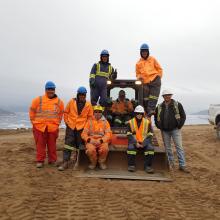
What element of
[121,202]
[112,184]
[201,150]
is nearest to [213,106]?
[201,150]

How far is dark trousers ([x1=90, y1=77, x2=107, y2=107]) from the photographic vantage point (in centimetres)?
938

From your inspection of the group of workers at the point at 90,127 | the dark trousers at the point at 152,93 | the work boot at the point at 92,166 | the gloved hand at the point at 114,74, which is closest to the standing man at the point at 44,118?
the group of workers at the point at 90,127

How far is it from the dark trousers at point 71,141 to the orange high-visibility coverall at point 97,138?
37cm

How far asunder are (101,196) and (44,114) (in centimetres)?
298

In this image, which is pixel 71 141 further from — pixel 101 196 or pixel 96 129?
pixel 101 196

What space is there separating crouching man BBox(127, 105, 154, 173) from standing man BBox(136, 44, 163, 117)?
1597 mm

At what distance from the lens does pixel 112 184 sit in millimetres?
6617

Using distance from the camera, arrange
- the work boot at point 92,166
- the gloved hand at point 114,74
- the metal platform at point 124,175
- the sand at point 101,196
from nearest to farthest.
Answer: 1. the sand at point 101,196
2. the metal platform at point 124,175
3. the work boot at point 92,166
4. the gloved hand at point 114,74

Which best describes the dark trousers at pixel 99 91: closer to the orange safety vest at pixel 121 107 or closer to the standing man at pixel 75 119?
the orange safety vest at pixel 121 107

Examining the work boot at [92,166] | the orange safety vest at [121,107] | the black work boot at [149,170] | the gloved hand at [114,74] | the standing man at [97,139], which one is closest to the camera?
the black work boot at [149,170]

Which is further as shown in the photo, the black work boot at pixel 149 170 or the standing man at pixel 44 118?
the standing man at pixel 44 118

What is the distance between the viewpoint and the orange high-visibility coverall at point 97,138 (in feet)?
24.9

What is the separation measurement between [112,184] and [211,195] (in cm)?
190

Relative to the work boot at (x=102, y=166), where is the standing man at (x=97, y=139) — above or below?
above
